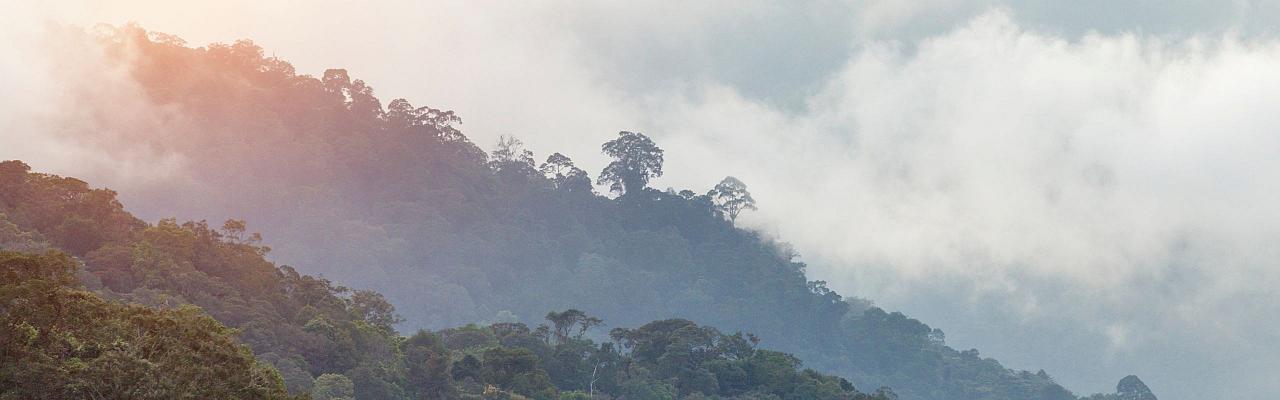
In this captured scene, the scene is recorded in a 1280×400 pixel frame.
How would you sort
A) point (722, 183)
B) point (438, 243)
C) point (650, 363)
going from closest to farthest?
point (650, 363), point (438, 243), point (722, 183)

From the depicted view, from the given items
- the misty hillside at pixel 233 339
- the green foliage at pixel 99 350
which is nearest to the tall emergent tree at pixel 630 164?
the misty hillside at pixel 233 339

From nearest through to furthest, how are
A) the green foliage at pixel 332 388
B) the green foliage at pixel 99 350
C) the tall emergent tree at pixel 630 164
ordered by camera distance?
the green foliage at pixel 99 350 < the green foliage at pixel 332 388 < the tall emergent tree at pixel 630 164

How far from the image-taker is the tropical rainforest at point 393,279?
29.7 m

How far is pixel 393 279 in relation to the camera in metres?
131

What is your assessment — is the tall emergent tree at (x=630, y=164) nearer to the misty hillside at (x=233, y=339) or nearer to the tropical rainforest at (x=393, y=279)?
the tropical rainforest at (x=393, y=279)

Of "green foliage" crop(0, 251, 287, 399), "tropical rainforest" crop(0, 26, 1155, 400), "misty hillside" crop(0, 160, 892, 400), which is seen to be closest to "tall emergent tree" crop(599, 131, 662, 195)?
"tropical rainforest" crop(0, 26, 1155, 400)

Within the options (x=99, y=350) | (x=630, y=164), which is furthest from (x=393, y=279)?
(x=99, y=350)

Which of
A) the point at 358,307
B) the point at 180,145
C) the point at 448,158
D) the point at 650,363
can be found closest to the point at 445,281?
the point at 448,158

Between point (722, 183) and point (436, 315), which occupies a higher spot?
point (722, 183)

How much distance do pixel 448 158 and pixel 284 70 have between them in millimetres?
20945

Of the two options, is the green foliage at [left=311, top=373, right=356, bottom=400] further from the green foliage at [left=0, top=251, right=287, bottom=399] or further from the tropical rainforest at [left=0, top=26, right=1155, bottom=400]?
the green foliage at [left=0, top=251, right=287, bottom=399]

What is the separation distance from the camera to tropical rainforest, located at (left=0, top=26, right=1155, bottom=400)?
97.5ft

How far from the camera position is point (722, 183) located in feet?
572

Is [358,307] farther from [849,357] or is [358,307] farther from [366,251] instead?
[849,357]
